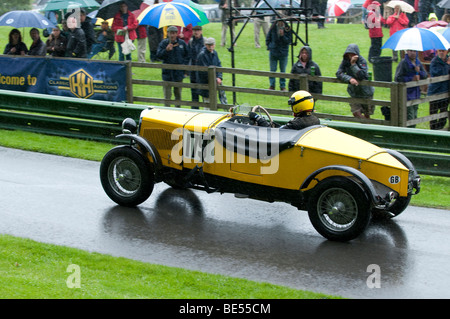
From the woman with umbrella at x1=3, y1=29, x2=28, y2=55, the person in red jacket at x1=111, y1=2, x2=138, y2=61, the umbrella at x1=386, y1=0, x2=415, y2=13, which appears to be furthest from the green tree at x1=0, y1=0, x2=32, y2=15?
the umbrella at x1=386, y1=0, x2=415, y2=13

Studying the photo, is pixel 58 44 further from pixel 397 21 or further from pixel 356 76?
pixel 397 21

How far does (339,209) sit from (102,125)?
6342mm

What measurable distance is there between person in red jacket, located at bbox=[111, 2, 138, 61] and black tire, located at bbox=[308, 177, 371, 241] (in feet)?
37.4

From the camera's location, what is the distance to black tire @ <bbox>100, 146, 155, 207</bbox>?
31.1 feet

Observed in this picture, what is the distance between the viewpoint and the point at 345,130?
11578 mm

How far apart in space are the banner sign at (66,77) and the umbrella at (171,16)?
60.6 inches

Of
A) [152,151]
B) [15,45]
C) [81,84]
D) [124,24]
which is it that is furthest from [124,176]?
[124,24]

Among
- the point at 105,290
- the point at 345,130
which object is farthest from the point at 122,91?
the point at 105,290

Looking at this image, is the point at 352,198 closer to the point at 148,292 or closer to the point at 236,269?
the point at 236,269

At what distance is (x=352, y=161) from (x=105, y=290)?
10.8ft

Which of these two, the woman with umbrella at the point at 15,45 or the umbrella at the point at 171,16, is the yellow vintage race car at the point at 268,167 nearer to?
the umbrella at the point at 171,16

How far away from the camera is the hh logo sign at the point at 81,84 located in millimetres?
15383

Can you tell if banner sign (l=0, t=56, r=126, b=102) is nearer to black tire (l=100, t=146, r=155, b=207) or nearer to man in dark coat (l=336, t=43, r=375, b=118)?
man in dark coat (l=336, t=43, r=375, b=118)

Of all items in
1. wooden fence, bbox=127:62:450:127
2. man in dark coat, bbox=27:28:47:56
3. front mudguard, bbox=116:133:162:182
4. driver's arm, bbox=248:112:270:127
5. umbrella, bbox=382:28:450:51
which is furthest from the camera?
man in dark coat, bbox=27:28:47:56
